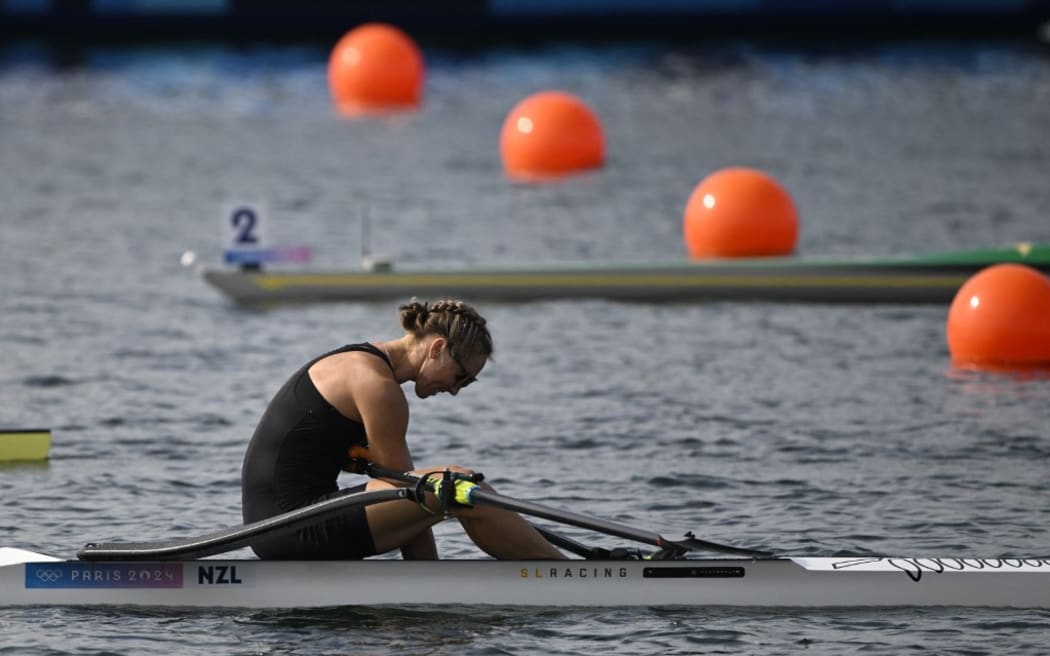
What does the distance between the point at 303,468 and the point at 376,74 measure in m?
18.9

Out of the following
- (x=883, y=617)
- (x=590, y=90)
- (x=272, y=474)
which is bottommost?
(x=883, y=617)

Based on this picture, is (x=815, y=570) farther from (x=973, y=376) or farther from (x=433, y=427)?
(x=973, y=376)

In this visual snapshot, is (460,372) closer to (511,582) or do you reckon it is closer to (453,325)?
(453,325)

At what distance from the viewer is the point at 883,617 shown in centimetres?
829

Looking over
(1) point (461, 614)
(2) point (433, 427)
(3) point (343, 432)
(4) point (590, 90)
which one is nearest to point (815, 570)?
(1) point (461, 614)

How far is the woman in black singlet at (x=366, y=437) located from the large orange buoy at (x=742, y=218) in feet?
27.2

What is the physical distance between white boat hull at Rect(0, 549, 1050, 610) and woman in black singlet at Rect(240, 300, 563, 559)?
4.1 inches

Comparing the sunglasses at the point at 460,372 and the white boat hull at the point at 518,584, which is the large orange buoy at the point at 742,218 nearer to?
the white boat hull at the point at 518,584

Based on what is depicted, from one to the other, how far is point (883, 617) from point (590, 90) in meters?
19.7

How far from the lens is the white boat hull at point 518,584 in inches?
326

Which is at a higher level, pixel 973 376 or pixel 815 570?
pixel 973 376

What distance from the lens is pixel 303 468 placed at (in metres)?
8.17

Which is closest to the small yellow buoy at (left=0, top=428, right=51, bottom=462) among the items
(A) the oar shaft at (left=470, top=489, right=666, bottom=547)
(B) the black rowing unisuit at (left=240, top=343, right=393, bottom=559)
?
(B) the black rowing unisuit at (left=240, top=343, right=393, bottom=559)

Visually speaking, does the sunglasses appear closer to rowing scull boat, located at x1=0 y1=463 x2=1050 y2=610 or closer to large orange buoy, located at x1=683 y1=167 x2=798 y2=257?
rowing scull boat, located at x1=0 y1=463 x2=1050 y2=610
